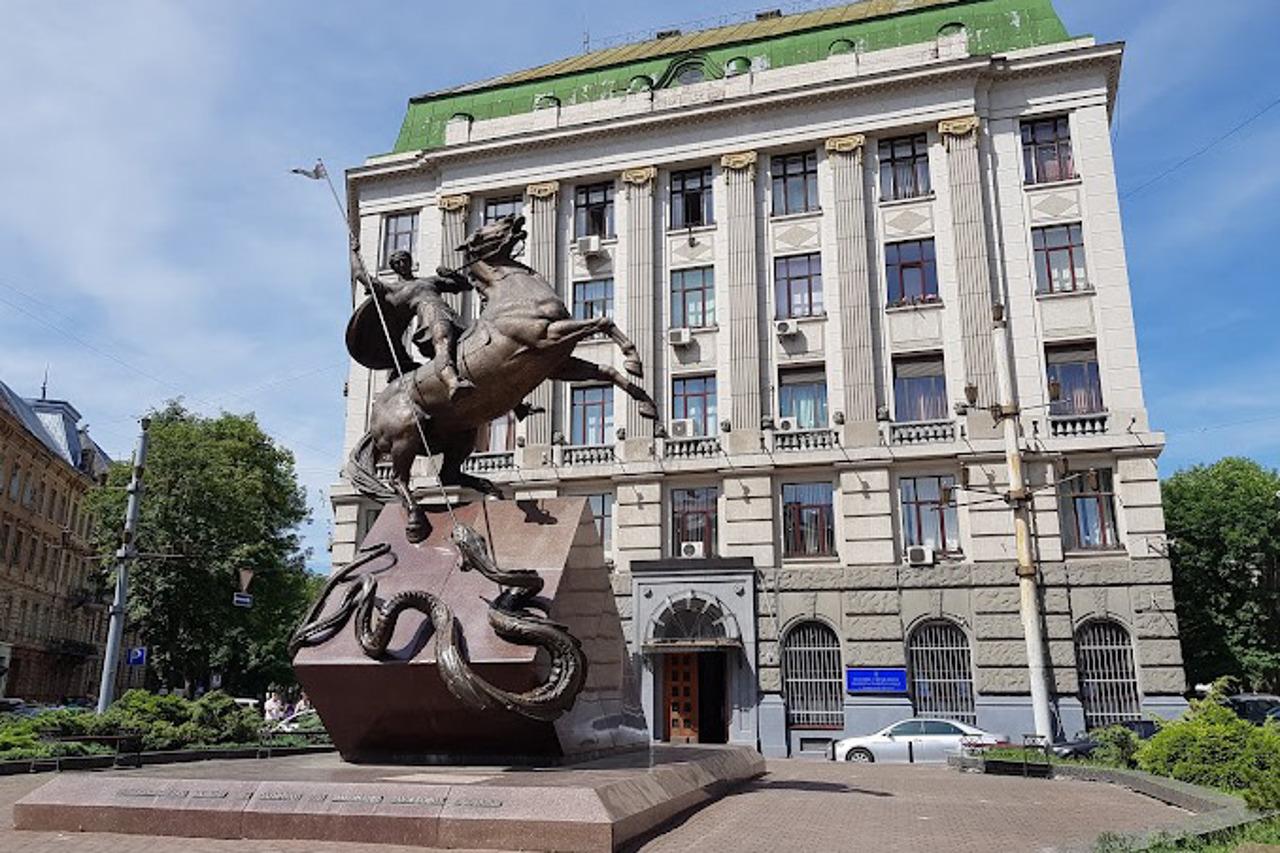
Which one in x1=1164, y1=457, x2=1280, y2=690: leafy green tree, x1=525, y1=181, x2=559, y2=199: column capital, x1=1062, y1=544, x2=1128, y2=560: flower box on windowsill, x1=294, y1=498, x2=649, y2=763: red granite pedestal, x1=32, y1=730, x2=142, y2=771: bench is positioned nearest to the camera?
x1=294, y1=498, x2=649, y2=763: red granite pedestal

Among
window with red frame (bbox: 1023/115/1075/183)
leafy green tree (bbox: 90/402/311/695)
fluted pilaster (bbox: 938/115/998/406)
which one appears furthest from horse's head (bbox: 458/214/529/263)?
leafy green tree (bbox: 90/402/311/695)

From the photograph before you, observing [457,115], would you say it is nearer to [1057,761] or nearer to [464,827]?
[1057,761]

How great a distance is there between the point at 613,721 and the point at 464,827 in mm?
3659

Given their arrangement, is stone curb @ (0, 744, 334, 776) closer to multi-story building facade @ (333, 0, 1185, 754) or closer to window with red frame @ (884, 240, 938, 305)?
multi-story building facade @ (333, 0, 1185, 754)

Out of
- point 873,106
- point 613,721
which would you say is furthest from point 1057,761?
point 873,106

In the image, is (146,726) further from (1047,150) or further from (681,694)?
(1047,150)

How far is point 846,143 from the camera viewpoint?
96.8ft

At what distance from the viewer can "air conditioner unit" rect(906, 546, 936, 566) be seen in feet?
84.4

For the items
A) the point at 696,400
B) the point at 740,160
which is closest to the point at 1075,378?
the point at 696,400

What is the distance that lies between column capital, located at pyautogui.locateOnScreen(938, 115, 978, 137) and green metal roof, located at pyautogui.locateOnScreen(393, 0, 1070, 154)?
2864 mm

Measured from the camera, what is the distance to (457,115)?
34.5m

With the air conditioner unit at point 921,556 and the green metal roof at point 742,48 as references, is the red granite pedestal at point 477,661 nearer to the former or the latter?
the air conditioner unit at point 921,556

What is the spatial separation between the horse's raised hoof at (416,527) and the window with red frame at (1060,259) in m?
22.1

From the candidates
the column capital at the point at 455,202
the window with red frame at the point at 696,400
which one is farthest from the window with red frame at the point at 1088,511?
the column capital at the point at 455,202
